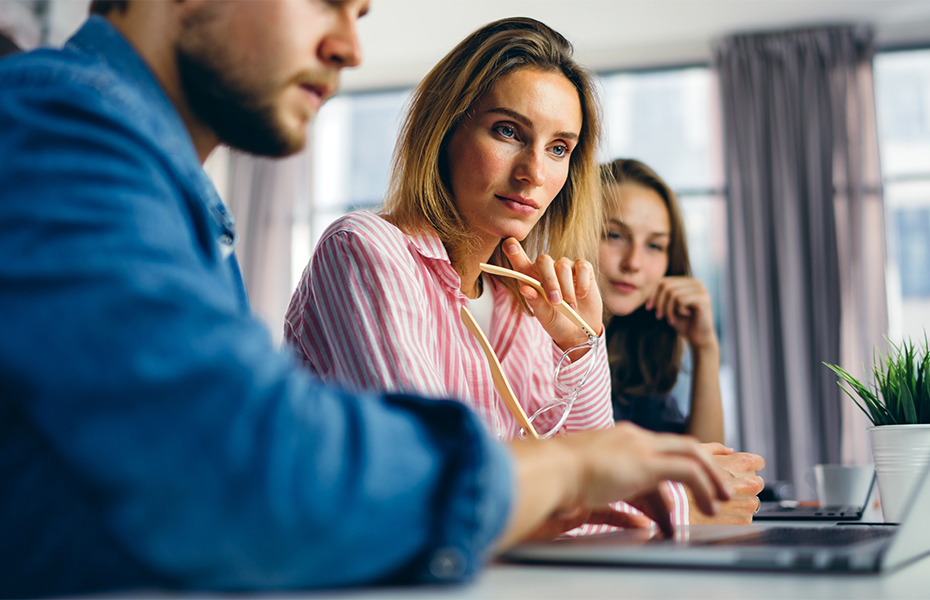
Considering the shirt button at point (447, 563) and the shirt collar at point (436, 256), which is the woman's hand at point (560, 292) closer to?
the shirt collar at point (436, 256)

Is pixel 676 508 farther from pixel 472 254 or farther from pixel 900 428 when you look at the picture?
pixel 472 254

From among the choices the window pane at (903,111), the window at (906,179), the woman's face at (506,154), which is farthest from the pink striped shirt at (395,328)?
the window pane at (903,111)

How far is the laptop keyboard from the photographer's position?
577 millimetres

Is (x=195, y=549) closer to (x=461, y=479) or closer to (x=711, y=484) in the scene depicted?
(x=461, y=479)

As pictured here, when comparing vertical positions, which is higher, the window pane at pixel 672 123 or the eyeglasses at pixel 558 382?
the window pane at pixel 672 123

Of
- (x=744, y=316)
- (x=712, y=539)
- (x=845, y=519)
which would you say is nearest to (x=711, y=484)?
(x=712, y=539)

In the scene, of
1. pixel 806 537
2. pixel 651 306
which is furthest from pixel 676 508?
pixel 651 306

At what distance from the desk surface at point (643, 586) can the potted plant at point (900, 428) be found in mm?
513

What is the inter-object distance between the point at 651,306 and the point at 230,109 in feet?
5.05

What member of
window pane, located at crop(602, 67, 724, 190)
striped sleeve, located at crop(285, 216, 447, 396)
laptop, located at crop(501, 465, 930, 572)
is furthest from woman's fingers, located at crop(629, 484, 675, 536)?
window pane, located at crop(602, 67, 724, 190)

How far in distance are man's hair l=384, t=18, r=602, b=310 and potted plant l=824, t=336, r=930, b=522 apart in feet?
1.97

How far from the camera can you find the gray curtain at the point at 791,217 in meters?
3.98

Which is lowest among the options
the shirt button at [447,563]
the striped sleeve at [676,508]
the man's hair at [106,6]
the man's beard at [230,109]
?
the striped sleeve at [676,508]

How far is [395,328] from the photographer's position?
0.97m
